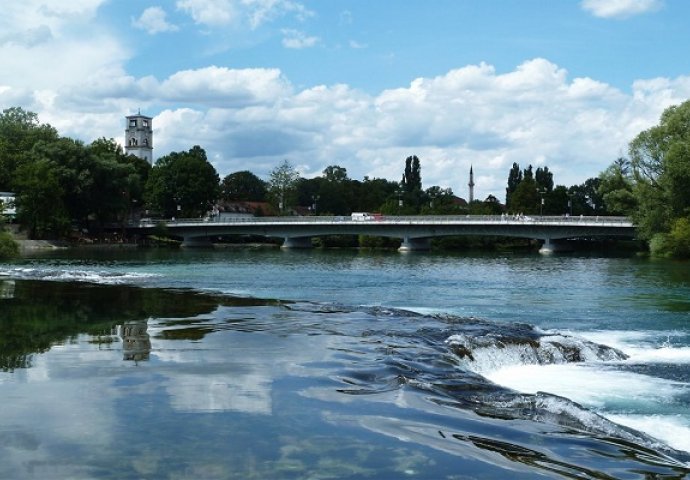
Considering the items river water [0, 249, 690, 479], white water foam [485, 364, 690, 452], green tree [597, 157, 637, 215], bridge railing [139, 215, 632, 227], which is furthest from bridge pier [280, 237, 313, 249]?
white water foam [485, 364, 690, 452]

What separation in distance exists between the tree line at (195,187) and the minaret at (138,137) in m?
32.1

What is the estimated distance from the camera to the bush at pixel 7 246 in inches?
2356

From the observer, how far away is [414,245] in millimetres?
111562

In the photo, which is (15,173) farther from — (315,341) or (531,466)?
(531,466)

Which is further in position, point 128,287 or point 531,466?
point 128,287

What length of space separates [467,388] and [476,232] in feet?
293

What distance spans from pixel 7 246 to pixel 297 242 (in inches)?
2566

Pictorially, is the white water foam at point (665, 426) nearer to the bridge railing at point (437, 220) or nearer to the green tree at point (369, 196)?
the bridge railing at point (437, 220)

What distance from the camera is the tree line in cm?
8106

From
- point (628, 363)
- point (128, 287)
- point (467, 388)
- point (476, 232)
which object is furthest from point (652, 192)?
point (467, 388)

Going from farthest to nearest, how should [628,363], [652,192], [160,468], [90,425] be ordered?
[652,192] → [628,363] → [90,425] → [160,468]

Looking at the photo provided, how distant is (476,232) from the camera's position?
104m

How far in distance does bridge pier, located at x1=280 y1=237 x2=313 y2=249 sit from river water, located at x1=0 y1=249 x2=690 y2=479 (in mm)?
86680

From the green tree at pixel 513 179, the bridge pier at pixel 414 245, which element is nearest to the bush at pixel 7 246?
the bridge pier at pixel 414 245
